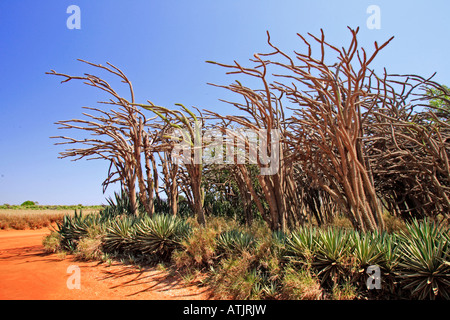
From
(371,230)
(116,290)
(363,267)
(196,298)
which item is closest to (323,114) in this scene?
(371,230)

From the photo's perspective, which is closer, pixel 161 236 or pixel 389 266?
pixel 389 266

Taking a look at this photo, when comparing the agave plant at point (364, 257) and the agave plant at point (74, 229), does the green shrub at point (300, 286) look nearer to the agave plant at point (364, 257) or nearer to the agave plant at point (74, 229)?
the agave plant at point (364, 257)

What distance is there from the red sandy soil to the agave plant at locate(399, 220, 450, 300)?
10.2 feet

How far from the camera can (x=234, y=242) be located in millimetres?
5434

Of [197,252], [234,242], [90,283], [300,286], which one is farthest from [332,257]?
[90,283]

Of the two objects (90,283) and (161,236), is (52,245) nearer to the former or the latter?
(90,283)

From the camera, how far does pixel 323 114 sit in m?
4.89

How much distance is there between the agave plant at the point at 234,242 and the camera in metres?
5.30

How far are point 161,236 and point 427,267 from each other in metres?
5.07

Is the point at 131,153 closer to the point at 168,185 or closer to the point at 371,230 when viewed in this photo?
the point at 168,185

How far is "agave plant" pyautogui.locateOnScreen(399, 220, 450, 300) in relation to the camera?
3469mm

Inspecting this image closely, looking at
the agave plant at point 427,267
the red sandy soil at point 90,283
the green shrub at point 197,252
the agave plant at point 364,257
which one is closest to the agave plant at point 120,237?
the red sandy soil at point 90,283

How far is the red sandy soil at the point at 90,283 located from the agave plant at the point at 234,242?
0.94 meters
